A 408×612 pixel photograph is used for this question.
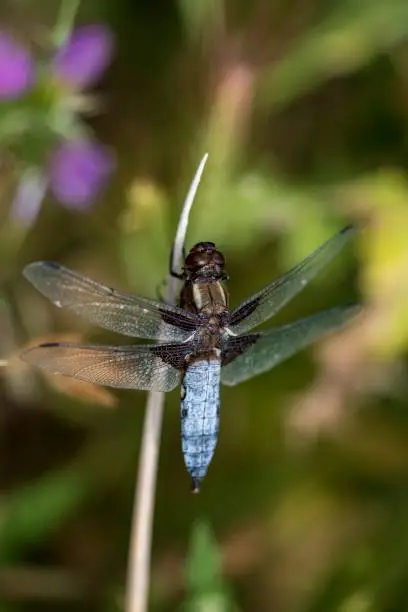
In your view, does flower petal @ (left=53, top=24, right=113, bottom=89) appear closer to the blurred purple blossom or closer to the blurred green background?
the blurred purple blossom

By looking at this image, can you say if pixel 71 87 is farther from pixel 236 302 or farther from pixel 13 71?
pixel 236 302

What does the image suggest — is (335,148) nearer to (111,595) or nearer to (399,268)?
(399,268)

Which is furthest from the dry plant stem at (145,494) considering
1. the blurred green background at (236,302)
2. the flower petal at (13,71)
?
the flower petal at (13,71)

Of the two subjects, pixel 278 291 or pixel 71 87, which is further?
pixel 71 87

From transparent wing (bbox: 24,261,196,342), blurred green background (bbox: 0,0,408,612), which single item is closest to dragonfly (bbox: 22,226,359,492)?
transparent wing (bbox: 24,261,196,342)

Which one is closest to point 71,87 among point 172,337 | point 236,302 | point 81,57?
point 81,57

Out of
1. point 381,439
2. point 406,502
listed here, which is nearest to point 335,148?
point 381,439

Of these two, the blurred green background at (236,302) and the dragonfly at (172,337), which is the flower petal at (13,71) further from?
the dragonfly at (172,337)
